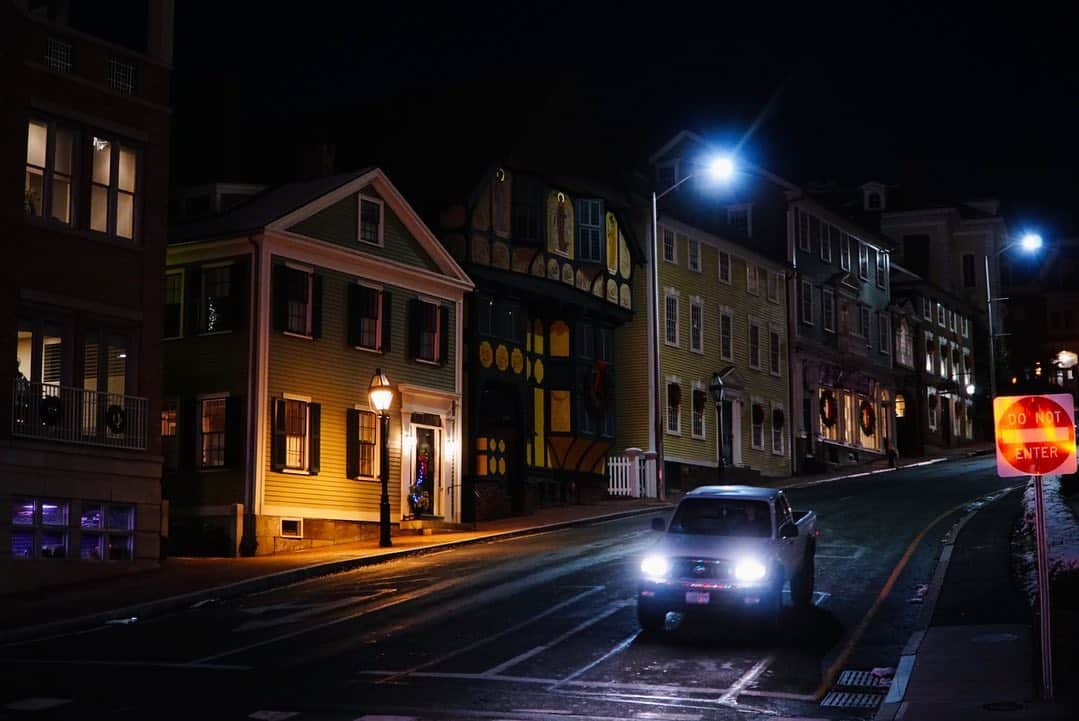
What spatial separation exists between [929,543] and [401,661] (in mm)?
14778

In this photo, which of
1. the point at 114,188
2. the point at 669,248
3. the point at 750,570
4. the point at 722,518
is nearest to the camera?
the point at 750,570

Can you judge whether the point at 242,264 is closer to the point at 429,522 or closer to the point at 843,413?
the point at 429,522

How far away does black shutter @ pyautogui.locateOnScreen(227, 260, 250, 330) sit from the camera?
32.3 meters

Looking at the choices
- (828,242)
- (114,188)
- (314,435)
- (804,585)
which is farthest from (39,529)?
(828,242)

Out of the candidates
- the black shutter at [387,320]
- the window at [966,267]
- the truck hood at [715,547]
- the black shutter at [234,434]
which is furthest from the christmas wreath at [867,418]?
the truck hood at [715,547]

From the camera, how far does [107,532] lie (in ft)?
90.0

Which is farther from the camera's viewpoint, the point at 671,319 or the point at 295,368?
the point at 671,319

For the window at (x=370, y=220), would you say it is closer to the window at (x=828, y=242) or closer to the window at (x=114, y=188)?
the window at (x=114, y=188)

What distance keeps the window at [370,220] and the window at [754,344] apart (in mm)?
23760

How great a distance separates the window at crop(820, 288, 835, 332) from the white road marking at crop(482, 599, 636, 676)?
44.0 meters

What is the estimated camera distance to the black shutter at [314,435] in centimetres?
3309

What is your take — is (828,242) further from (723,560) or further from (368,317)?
(723,560)

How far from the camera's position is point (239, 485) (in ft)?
104

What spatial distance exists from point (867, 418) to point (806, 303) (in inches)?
374
